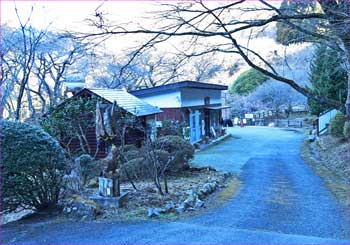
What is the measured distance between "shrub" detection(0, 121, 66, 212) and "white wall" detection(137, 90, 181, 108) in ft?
46.8

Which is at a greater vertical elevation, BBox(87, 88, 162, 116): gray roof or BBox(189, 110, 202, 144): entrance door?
BBox(87, 88, 162, 116): gray roof

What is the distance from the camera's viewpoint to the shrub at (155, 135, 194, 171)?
451 inches

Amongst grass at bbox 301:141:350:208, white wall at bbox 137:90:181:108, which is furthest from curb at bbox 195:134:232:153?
grass at bbox 301:141:350:208

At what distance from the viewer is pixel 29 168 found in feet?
19.8

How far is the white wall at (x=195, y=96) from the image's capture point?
2116 cm

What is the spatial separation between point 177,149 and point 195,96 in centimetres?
1197

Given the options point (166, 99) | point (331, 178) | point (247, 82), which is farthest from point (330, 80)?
point (247, 82)

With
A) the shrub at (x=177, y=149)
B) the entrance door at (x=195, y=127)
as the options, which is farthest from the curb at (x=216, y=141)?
the shrub at (x=177, y=149)

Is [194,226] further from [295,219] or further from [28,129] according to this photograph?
[28,129]

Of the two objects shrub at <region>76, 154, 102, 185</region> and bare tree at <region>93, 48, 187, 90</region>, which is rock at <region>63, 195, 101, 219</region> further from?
bare tree at <region>93, 48, 187, 90</region>

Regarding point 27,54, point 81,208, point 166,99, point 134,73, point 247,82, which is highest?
point 247,82

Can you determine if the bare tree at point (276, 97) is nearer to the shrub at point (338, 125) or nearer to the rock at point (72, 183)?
the shrub at point (338, 125)

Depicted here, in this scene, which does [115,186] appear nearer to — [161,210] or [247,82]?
Result: [161,210]

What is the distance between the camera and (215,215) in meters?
6.18
